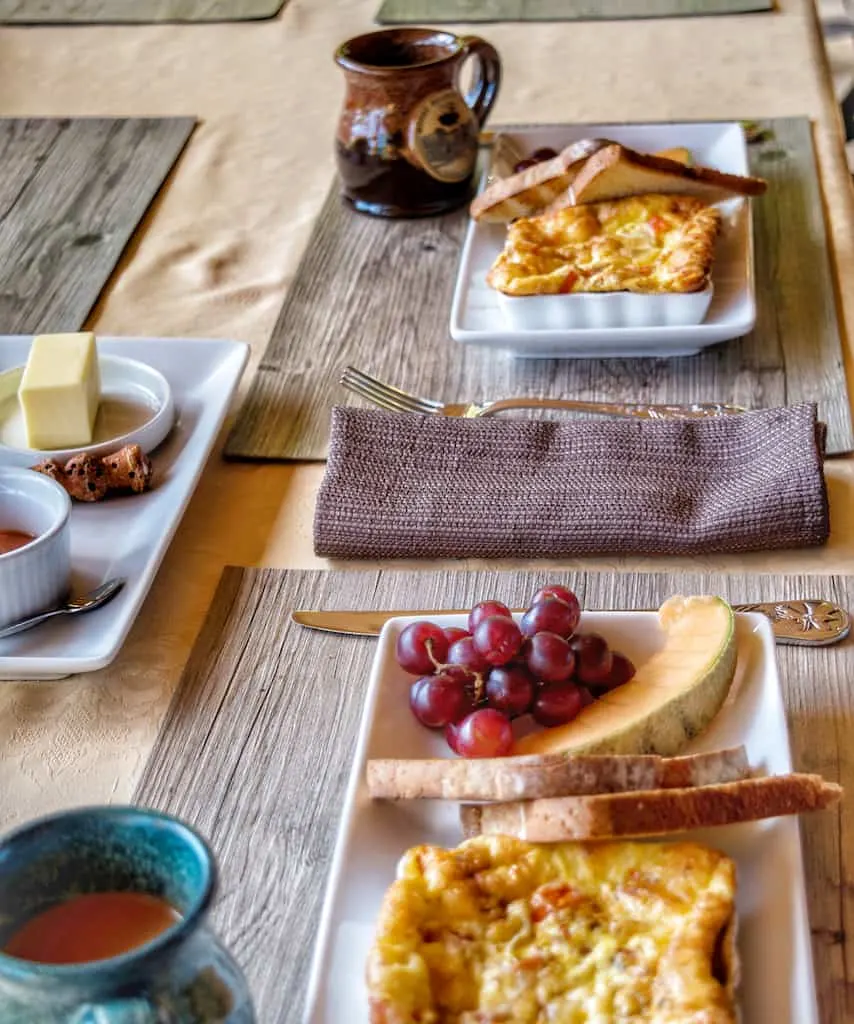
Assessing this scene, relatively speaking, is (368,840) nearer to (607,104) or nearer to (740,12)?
(607,104)

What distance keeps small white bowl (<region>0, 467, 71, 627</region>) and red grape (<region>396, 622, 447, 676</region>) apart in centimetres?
31

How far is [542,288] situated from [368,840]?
0.73m

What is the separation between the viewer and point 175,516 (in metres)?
1.16

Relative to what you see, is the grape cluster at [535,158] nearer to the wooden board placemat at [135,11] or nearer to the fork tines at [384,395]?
the fork tines at [384,395]

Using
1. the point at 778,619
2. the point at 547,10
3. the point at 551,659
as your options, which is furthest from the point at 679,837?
the point at 547,10

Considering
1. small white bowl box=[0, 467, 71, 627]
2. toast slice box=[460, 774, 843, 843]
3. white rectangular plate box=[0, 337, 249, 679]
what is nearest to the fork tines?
white rectangular plate box=[0, 337, 249, 679]

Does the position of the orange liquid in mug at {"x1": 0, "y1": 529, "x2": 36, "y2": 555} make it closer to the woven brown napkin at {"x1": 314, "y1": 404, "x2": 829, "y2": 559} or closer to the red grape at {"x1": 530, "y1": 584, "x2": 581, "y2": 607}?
the woven brown napkin at {"x1": 314, "y1": 404, "x2": 829, "y2": 559}

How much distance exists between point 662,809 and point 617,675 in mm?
193

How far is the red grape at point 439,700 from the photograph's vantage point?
885 millimetres

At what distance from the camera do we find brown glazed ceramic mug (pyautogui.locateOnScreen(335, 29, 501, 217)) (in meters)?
1.64

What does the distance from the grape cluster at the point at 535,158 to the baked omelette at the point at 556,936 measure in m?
1.18

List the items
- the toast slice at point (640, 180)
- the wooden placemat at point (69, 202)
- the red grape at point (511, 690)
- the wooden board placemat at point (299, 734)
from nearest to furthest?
1. the wooden board placemat at point (299, 734)
2. the red grape at point (511, 690)
3. the toast slice at point (640, 180)
4. the wooden placemat at point (69, 202)

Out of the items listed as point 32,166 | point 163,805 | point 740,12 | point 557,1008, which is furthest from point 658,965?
point 740,12

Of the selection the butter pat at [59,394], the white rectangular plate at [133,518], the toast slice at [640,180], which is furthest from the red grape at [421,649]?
the toast slice at [640,180]
